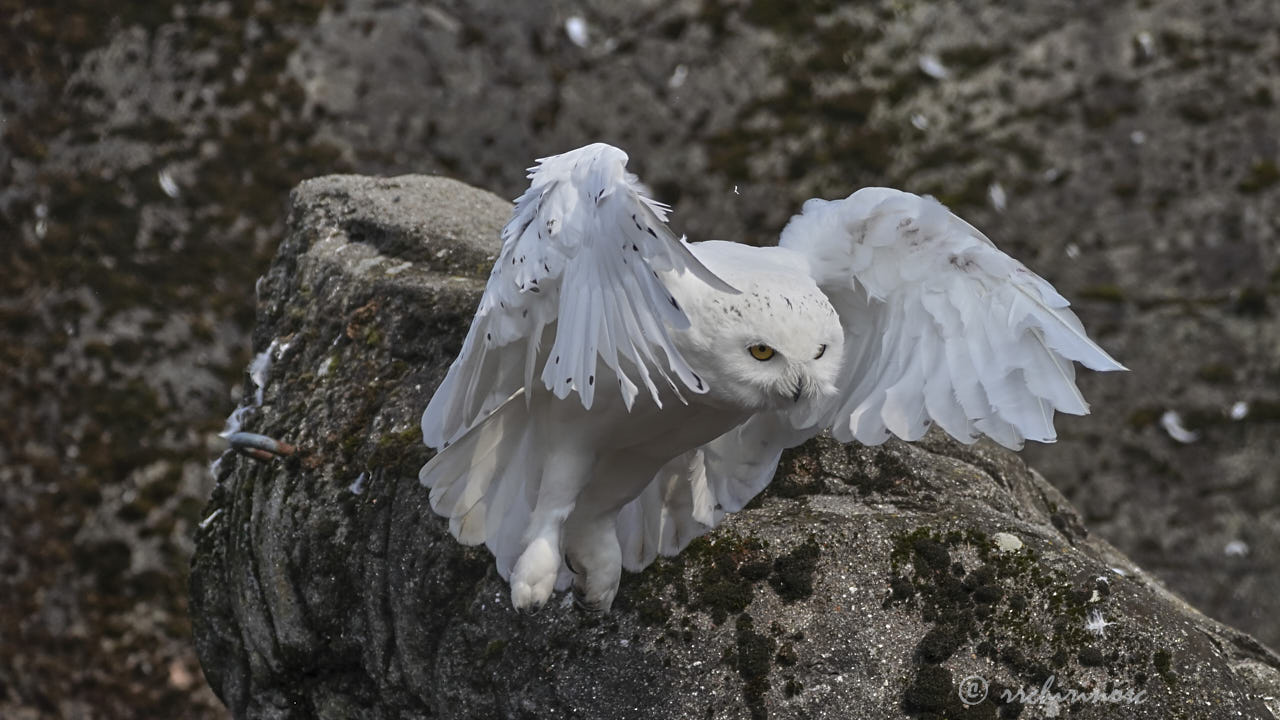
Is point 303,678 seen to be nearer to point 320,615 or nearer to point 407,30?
point 320,615

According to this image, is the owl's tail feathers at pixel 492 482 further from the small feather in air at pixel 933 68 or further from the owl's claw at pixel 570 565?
the small feather in air at pixel 933 68

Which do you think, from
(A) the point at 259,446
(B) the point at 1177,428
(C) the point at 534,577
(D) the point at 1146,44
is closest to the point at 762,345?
(C) the point at 534,577

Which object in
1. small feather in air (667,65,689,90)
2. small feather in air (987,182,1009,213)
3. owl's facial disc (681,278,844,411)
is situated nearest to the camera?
owl's facial disc (681,278,844,411)

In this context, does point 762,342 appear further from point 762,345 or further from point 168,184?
point 168,184

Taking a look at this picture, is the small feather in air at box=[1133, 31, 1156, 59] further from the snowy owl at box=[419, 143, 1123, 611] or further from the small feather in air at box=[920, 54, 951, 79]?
the snowy owl at box=[419, 143, 1123, 611]

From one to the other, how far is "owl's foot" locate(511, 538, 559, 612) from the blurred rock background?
732 cm

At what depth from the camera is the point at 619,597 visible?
168 inches

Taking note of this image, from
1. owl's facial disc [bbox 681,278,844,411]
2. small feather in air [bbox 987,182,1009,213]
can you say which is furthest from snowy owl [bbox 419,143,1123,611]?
small feather in air [bbox 987,182,1009,213]

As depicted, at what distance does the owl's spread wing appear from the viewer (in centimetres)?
347

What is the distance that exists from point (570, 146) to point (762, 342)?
392 inches

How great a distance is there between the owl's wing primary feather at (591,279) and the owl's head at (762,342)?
0.40 ft

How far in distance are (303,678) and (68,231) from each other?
24.3 feet

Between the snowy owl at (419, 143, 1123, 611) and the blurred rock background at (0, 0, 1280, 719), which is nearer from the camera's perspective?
the snowy owl at (419, 143, 1123, 611)

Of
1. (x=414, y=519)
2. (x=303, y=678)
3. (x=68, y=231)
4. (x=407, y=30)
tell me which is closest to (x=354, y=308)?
(x=414, y=519)
